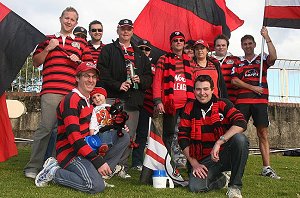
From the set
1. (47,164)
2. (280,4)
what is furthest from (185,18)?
(47,164)

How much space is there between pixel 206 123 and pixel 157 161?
89cm

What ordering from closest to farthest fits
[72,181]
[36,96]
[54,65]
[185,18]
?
[72,181] → [54,65] → [185,18] → [36,96]

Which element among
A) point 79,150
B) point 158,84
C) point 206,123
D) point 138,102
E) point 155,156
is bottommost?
point 155,156

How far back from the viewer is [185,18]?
7.87 m

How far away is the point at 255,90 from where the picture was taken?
6617 mm

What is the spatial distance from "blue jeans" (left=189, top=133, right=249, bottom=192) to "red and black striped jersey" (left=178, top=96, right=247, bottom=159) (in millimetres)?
163

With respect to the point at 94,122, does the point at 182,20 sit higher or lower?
higher

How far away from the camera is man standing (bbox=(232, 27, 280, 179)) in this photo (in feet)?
21.7

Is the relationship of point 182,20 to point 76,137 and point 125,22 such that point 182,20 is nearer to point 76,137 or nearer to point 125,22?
point 125,22

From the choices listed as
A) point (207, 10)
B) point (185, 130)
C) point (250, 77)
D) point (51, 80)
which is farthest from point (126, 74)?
point (207, 10)

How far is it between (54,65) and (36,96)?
19.9 ft

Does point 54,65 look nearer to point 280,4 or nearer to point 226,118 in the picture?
point 226,118

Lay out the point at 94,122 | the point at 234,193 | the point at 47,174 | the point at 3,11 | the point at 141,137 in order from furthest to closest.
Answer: the point at 141,137 → the point at 3,11 → the point at 94,122 → the point at 47,174 → the point at 234,193

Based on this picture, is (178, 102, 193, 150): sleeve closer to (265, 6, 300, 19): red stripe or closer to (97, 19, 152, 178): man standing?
(97, 19, 152, 178): man standing
